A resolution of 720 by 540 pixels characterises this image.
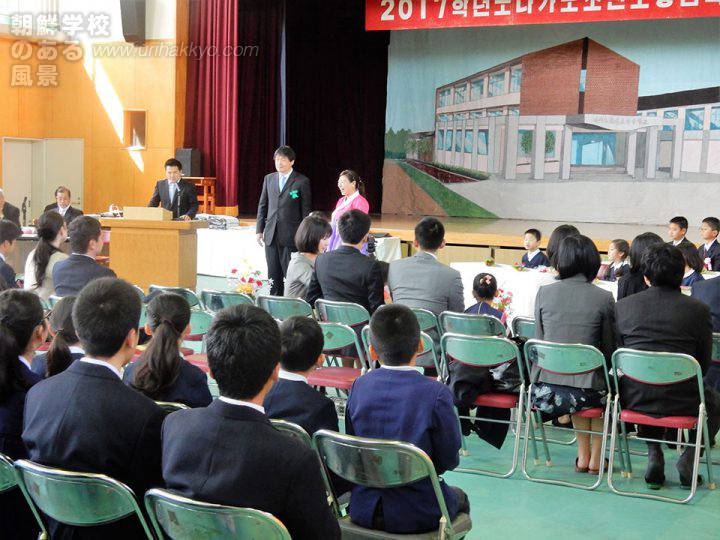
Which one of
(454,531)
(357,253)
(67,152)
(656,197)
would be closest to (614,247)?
(357,253)

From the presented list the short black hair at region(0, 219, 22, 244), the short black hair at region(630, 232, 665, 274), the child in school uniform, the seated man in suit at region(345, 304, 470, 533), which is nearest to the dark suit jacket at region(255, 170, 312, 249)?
the child in school uniform

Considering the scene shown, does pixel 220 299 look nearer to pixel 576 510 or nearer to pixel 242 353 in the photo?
pixel 576 510

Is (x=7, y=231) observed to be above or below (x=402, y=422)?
above

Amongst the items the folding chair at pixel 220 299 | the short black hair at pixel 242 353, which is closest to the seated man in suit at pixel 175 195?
the folding chair at pixel 220 299

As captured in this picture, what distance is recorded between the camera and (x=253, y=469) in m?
2.11

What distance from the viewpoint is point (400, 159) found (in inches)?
629

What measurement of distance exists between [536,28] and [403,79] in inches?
93.1

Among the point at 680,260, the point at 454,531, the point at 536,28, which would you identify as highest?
the point at 536,28

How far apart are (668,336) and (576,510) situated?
902mm

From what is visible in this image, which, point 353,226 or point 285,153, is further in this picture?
point 285,153

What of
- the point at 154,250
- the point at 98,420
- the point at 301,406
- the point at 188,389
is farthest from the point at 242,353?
the point at 154,250

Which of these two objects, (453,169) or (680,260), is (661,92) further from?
(680,260)

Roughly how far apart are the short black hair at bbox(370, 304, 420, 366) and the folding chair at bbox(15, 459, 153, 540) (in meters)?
0.95

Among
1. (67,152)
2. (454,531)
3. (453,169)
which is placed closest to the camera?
(454,531)
